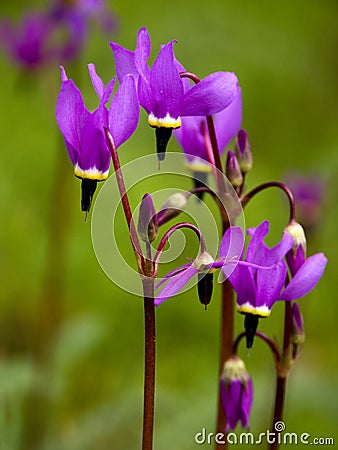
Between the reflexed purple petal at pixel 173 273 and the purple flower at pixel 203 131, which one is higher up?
the purple flower at pixel 203 131

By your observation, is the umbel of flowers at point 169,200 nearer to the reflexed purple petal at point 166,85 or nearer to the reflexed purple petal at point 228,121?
the reflexed purple petal at point 166,85

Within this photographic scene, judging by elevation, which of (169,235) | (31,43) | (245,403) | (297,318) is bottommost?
(245,403)

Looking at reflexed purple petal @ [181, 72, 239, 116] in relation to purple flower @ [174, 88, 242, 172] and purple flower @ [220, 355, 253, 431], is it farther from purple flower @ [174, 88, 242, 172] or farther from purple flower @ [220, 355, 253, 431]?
purple flower @ [220, 355, 253, 431]

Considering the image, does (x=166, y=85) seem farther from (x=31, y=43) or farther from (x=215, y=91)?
(x=31, y=43)

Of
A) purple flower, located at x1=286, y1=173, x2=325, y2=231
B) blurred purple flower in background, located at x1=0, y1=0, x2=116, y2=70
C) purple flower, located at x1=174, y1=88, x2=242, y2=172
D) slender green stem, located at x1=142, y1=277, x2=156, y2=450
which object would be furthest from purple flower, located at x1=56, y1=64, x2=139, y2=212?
blurred purple flower in background, located at x1=0, y1=0, x2=116, y2=70

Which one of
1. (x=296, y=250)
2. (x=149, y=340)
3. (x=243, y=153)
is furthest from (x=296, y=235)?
(x=149, y=340)

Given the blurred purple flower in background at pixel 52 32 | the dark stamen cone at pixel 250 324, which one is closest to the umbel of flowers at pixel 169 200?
the dark stamen cone at pixel 250 324

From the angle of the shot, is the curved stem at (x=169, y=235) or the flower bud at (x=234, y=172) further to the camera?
the flower bud at (x=234, y=172)
